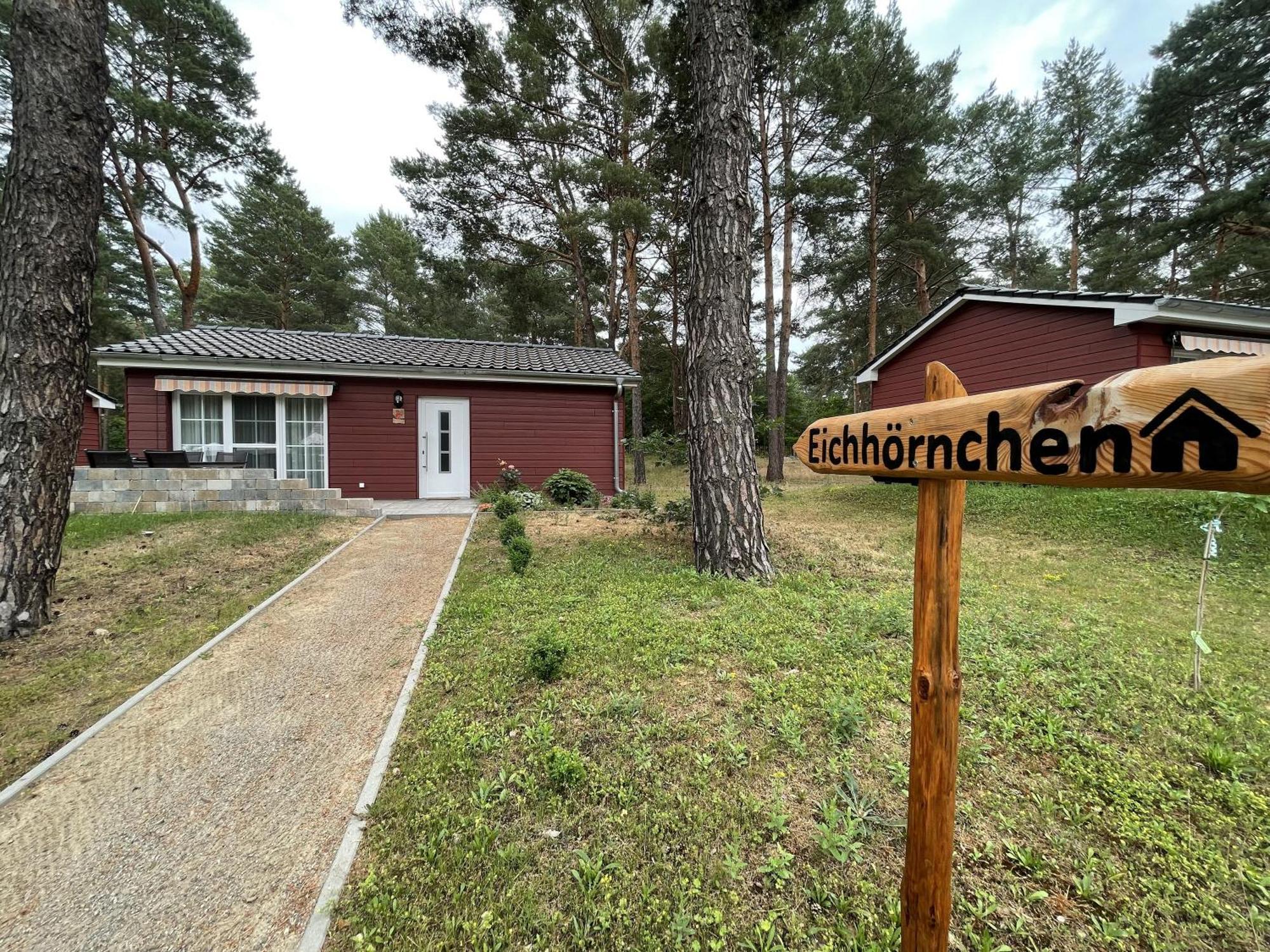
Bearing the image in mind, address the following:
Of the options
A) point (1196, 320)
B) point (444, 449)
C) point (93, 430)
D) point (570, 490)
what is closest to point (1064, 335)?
point (1196, 320)

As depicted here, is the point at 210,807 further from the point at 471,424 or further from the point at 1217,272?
the point at 1217,272

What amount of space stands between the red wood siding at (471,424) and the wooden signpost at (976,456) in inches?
374

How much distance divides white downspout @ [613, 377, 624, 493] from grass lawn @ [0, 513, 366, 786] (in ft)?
18.4

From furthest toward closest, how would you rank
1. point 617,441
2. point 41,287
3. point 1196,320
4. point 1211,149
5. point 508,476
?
point 1211,149, point 617,441, point 508,476, point 1196,320, point 41,287

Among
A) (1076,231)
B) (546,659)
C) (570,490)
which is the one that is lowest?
(546,659)

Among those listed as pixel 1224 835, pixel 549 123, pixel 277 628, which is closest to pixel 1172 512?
pixel 1224 835

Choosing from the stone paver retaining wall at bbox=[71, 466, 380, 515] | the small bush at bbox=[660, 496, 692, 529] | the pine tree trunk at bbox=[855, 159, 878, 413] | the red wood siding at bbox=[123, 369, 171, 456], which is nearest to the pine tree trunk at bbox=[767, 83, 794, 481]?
the pine tree trunk at bbox=[855, 159, 878, 413]

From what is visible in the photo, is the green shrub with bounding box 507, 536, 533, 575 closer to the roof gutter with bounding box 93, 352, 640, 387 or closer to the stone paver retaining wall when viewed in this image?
the stone paver retaining wall

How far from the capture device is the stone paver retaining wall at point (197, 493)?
723 centimetres

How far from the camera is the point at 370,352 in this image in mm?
10516

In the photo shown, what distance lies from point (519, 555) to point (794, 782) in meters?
3.21

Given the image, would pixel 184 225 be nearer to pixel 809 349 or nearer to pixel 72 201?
pixel 72 201

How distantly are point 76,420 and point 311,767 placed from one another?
358cm

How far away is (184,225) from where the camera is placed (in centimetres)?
1580
